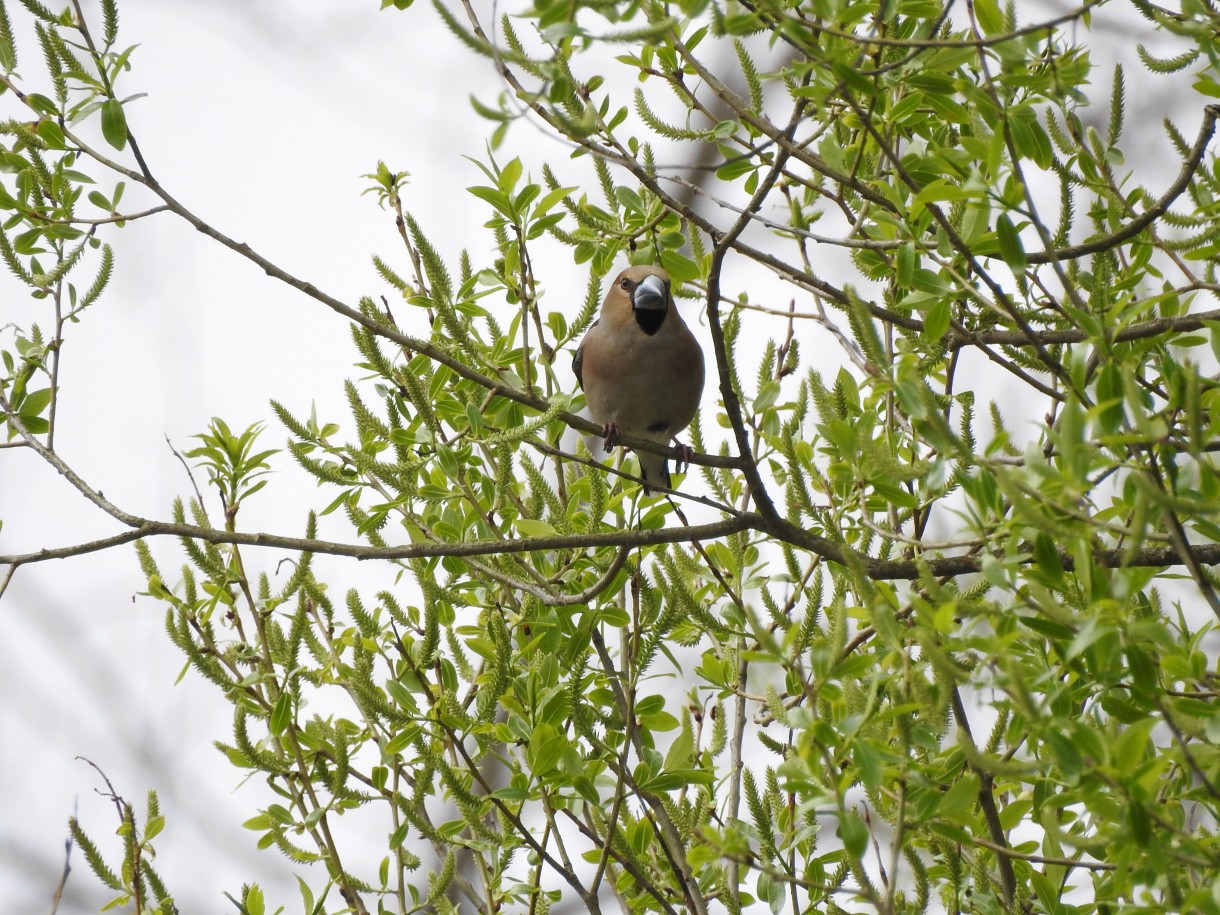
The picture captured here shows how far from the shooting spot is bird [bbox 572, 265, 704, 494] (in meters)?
5.26

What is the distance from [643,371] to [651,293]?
0.67 metres

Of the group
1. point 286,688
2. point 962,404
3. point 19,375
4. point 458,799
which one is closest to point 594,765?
point 458,799

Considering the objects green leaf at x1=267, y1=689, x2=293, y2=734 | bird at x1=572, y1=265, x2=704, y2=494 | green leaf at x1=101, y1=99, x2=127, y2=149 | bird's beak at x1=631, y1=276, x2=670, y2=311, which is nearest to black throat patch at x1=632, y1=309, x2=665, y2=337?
bird at x1=572, y1=265, x2=704, y2=494

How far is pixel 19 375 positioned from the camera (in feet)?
11.1

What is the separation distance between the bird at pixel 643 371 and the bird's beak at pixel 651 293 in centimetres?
43

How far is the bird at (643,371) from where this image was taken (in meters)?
5.26

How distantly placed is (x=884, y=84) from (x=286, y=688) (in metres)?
2.20

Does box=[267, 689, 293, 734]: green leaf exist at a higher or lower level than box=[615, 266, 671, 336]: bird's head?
lower

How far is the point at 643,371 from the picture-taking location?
5.25m

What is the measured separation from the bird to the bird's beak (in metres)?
0.43

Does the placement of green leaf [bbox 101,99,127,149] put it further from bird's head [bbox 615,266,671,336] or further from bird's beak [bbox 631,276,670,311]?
bird's beak [bbox 631,276,670,311]

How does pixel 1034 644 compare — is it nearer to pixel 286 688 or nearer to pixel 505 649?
pixel 505 649

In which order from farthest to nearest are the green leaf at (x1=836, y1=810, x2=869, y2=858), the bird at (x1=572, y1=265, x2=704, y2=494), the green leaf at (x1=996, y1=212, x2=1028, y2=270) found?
the bird at (x1=572, y1=265, x2=704, y2=494)
the green leaf at (x1=996, y1=212, x2=1028, y2=270)
the green leaf at (x1=836, y1=810, x2=869, y2=858)

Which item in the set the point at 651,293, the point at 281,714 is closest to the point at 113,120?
the point at 281,714
